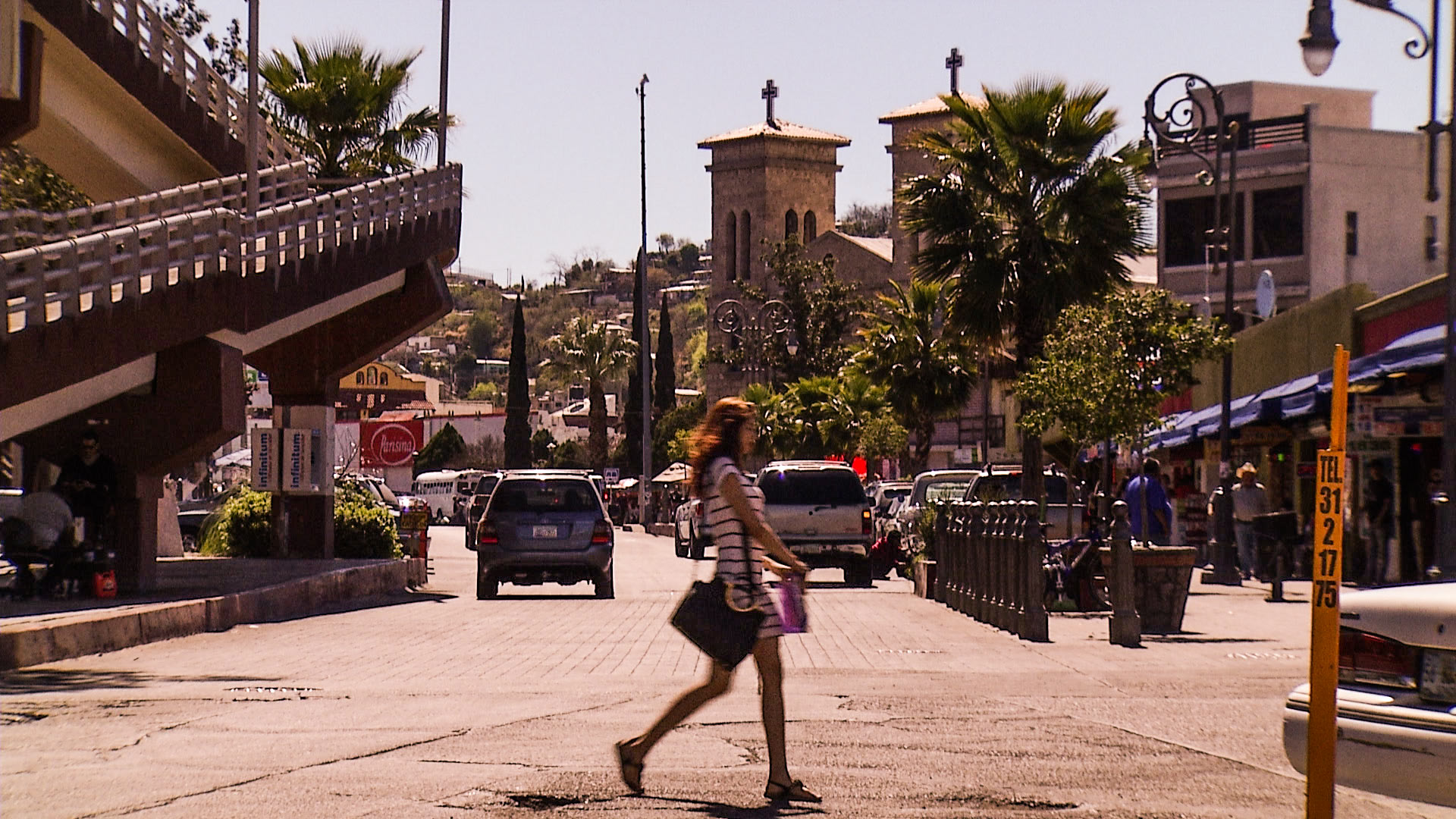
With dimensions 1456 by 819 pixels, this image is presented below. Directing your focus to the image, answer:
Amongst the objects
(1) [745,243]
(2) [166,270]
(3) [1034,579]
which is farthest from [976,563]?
(1) [745,243]

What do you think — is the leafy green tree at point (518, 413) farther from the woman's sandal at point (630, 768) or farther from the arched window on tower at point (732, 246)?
the woman's sandal at point (630, 768)

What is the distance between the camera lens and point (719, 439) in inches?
361

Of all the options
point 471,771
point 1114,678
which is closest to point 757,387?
point 1114,678

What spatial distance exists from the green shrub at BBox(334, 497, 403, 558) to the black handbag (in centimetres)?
2318

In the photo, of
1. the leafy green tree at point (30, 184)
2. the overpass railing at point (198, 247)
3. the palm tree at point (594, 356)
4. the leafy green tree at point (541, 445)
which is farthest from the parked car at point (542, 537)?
the leafy green tree at point (541, 445)

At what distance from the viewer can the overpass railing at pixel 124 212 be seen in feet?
72.6

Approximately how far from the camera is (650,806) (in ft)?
27.3

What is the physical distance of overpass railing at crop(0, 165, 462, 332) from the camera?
17.9 m

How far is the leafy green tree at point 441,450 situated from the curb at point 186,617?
105 metres

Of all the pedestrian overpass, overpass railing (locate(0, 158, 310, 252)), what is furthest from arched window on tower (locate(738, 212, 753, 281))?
overpass railing (locate(0, 158, 310, 252))

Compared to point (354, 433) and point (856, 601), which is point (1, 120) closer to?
point (856, 601)

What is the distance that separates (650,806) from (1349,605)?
2.98 meters

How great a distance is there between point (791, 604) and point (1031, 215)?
26.9 meters

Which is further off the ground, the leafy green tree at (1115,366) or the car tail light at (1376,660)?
the leafy green tree at (1115,366)
